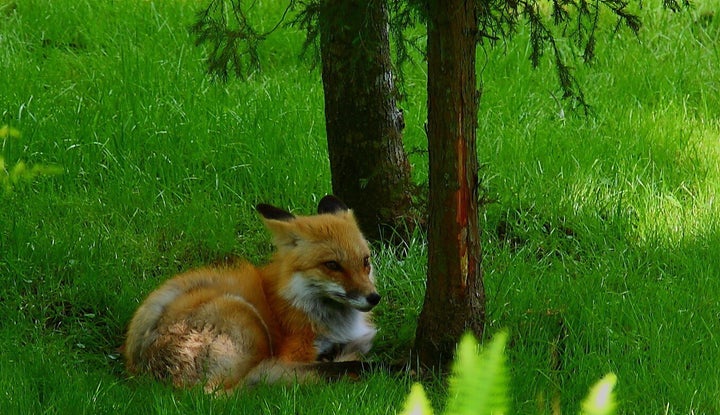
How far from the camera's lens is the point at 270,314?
5.43 m

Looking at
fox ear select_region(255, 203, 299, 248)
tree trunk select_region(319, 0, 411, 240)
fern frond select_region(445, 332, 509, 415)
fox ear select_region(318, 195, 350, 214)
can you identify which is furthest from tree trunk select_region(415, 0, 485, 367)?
fern frond select_region(445, 332, 509, 415)

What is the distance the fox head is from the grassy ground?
51cm

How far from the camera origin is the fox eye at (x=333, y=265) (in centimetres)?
527

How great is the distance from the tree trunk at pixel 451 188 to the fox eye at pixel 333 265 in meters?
0.56

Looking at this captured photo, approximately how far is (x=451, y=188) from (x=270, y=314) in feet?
4.67

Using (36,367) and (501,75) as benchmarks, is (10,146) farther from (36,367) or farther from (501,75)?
(501,75)

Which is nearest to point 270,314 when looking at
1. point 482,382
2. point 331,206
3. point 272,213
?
point 272,213

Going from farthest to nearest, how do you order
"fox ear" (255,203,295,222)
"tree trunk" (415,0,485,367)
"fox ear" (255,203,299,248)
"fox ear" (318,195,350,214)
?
"fox ear" (318,195,350,214), "fox ear" (255,203,295,222), "fox ear" (255,203,299,248), "tree trunk" (415,0,485,367)

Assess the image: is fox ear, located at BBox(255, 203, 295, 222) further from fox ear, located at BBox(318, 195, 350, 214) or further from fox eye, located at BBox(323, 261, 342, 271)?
fox eye, located at BBox(323, 261, 342, 271)

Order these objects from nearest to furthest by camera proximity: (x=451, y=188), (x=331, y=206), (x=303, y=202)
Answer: (x=451, y=188)
(x=331, y=206)
(x=303, y=202)

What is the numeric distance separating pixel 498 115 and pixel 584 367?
3841 mm

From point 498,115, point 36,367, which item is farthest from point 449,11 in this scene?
point 498,115

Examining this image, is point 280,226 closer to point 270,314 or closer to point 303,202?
point 270,314

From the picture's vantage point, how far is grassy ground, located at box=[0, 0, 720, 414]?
494cm
